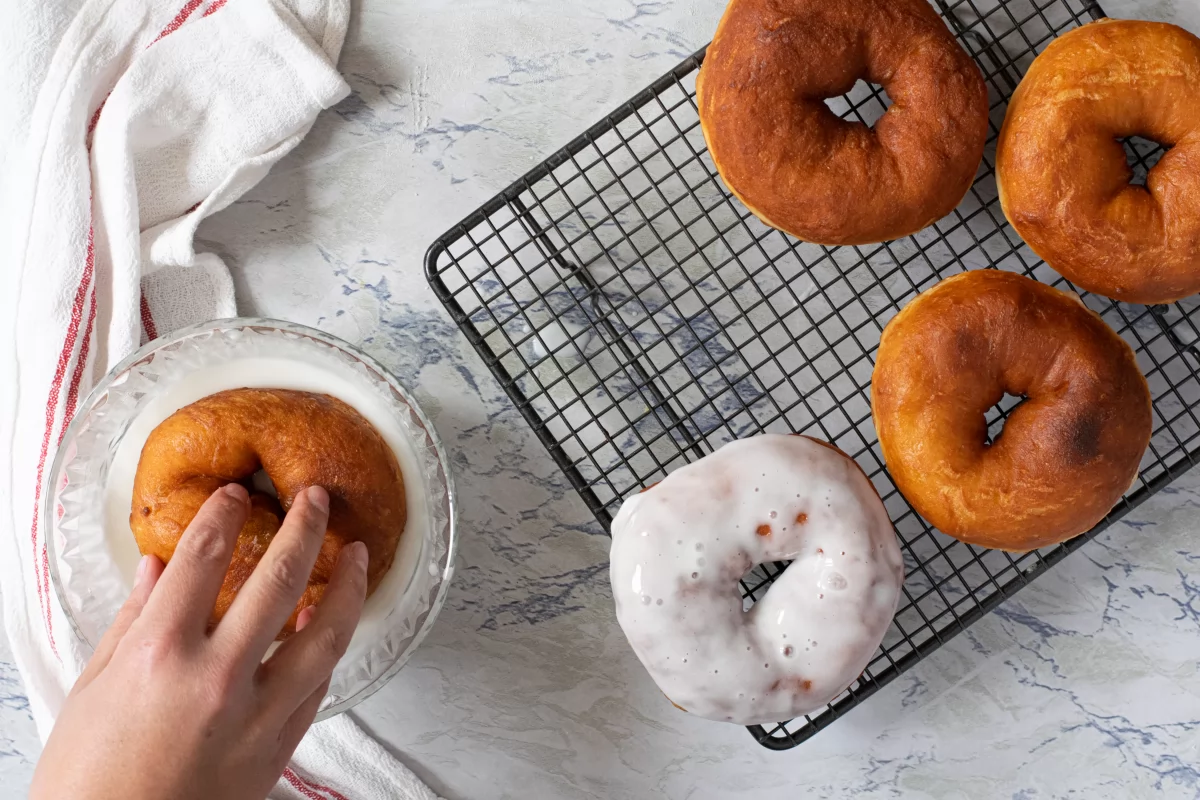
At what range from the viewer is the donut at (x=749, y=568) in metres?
1.31

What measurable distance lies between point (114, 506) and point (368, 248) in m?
0.56

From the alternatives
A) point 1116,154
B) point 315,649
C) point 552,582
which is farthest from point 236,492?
point 1116,154

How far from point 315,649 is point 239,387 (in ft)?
1.47

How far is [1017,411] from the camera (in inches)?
53.3

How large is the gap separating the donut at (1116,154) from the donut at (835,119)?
0.31 ft

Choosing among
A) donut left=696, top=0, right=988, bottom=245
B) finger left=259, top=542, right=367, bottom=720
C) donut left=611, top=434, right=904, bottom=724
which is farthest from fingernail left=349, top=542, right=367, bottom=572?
donut left=696, top=0, right=988, bottom=245

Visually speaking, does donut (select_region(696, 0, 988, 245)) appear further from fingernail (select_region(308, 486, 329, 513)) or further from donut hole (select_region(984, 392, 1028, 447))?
fingernail (select_region(308, 486, 329, 513))

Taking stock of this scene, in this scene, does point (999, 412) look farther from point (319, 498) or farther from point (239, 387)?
point (239, 387)

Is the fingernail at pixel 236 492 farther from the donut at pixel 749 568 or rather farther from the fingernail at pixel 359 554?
the donut at pixel 749 568

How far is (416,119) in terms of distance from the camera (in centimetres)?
160

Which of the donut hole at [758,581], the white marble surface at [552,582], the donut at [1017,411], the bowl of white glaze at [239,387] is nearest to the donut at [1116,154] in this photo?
the donut at [1017,411]

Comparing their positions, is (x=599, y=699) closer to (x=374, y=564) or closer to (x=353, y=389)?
(x=374, y=564)

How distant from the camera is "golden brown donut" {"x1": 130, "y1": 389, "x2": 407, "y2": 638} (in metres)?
1.23

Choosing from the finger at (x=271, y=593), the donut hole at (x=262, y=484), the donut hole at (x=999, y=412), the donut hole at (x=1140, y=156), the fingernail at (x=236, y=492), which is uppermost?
the fingernail at (x=236, y=492)
